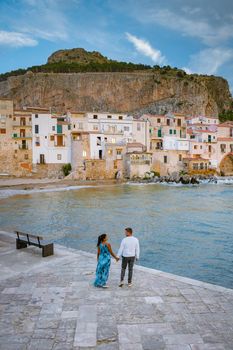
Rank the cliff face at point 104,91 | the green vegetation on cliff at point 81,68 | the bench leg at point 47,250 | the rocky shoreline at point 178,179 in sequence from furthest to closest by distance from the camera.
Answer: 1. the green vegetation on cliff at point 81,68
2. the cliff face at point 104,91
3. the rocky shoreline at point 178,179
4. the bench leg at point 47,250

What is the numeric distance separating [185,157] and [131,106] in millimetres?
47691

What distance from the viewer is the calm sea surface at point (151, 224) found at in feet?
41.1

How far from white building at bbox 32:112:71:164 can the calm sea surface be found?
19.3m

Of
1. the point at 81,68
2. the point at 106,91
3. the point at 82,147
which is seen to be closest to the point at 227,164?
the point at 82,147

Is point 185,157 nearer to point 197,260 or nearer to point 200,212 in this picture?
point 200,212

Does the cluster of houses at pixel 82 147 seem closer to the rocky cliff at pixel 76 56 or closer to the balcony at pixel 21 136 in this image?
the balcony at pixel 21 136

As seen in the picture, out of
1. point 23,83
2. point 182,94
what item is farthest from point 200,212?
point 23,83

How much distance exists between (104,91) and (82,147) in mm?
56027

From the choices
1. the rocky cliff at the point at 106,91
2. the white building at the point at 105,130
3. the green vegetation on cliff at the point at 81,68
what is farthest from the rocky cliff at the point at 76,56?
the white building at the point at 105,130

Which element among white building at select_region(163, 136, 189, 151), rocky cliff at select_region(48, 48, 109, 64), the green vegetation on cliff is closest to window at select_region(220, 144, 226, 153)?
white building at select_region(163, 136, 189, 151)

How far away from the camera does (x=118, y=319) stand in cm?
605

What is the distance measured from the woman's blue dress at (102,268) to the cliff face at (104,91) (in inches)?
3794

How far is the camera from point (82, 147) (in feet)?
177

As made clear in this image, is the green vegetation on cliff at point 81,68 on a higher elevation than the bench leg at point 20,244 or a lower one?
higher
